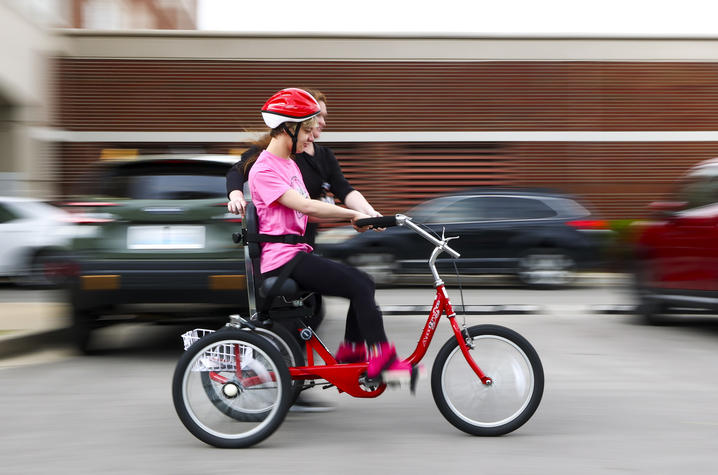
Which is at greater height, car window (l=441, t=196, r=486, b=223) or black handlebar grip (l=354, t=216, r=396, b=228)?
car window (l=441, t=196, r=486, b=223)

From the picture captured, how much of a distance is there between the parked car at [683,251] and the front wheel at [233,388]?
5122mm

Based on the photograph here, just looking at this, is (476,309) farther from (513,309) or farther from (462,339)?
(462,339)

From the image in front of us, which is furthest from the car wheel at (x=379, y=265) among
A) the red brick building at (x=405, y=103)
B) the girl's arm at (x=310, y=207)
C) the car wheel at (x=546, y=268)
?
the girl's arm at (x=310, y=207)

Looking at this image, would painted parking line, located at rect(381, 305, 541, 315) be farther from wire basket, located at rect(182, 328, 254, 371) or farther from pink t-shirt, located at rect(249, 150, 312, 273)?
wire basket, located at rect(182, 328, 254, 371)

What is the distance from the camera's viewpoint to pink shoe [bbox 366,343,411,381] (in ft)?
14.8

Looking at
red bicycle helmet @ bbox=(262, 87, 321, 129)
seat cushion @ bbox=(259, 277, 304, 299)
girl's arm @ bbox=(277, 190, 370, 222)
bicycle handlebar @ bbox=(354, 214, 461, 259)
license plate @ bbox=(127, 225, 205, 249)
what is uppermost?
red bicycle helmet @ bbox=(262, 87, 321, 129)

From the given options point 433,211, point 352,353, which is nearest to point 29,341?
point 352,353

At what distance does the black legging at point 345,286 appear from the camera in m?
4.57

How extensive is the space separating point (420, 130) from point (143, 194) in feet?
49.4

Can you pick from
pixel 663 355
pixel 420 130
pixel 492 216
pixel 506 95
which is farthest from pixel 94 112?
pixel 663 355

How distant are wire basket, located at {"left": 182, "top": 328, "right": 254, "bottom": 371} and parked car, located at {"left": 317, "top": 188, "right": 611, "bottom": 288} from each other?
9366 mm

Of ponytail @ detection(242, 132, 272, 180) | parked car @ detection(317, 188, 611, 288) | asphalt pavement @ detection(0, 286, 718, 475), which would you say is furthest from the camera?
parked car @ detection(317, 188, 611, 288)

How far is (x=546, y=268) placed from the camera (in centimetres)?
1395

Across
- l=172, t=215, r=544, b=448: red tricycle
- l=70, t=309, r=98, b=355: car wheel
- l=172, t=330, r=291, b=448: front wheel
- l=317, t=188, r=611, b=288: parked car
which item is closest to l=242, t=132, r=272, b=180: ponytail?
l=172, t=215, r=544, b=448: red tricycle
